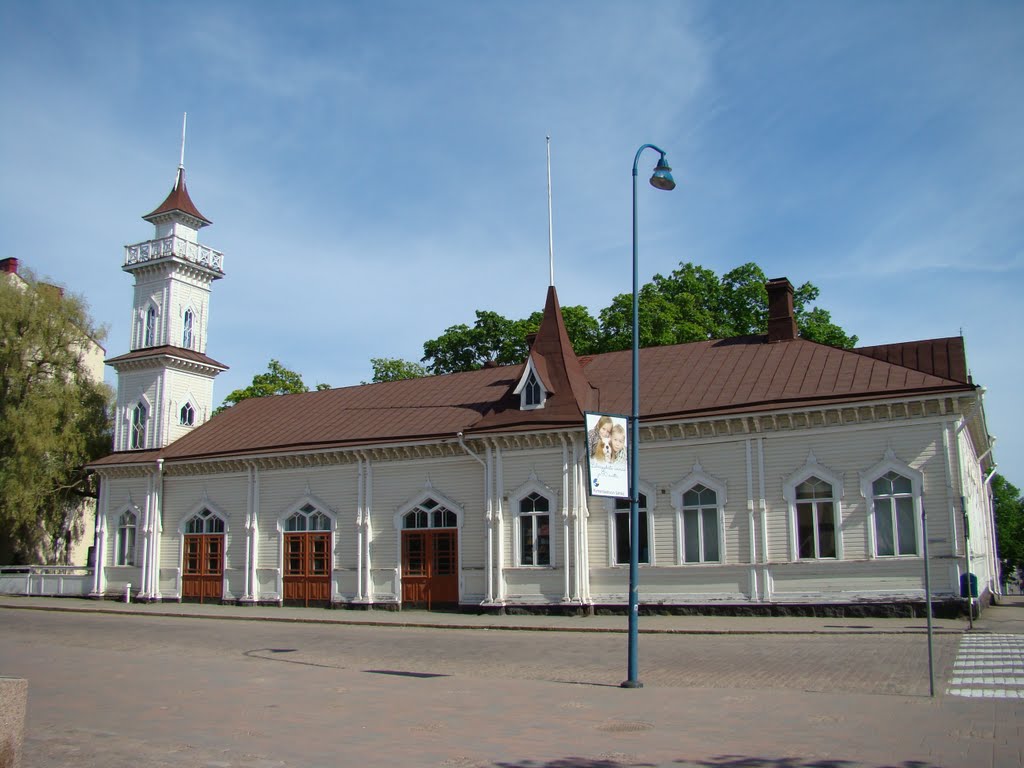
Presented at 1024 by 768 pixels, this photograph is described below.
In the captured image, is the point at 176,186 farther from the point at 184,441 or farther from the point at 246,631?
the point at 246,631

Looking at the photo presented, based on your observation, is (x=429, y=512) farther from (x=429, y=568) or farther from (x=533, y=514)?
(x=533, y=514)

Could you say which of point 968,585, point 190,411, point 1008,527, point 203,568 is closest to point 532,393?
point 968,585

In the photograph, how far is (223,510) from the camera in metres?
32.1

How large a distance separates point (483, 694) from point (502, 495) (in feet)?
48.0

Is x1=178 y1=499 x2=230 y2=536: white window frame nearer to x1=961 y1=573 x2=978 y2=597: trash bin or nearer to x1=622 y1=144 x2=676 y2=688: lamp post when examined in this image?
x1=622 y1=144 x2=676 y2=688: lamp post

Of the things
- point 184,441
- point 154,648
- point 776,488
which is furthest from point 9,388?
point 776,488

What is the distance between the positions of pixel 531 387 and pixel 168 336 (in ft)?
55.2

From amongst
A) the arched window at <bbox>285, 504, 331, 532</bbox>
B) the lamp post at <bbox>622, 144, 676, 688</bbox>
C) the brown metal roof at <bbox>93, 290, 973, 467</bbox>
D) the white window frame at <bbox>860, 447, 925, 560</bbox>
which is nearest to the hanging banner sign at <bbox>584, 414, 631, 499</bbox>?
the lamp post at <bbox>622, 144, 676, 688</bbox>

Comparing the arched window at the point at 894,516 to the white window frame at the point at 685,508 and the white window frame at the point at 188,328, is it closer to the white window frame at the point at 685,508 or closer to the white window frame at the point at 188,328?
the white window frame at the point at 685,508

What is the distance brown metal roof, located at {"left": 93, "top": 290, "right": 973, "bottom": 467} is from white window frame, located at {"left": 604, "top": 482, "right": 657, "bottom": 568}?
2052 millimetres

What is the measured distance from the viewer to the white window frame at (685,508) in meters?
23.9

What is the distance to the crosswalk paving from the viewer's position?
1140 centimetres

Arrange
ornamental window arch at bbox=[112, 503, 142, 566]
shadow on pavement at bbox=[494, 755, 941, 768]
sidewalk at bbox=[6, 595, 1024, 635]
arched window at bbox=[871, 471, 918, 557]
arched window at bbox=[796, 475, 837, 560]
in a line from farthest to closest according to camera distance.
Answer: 1. ornamental window arch at bbox=[112, 503, 142, 566]
2. arched window at bbox=[796, 475, 837, 560]
3. arched window at bbox=[871, 471, 918, 557]
4. sidewalk at bbox=[6, 595, 1024, 635]
5. shadow on pavement at bbox=[494, 755, 941, 768]

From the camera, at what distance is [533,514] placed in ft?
86.0
